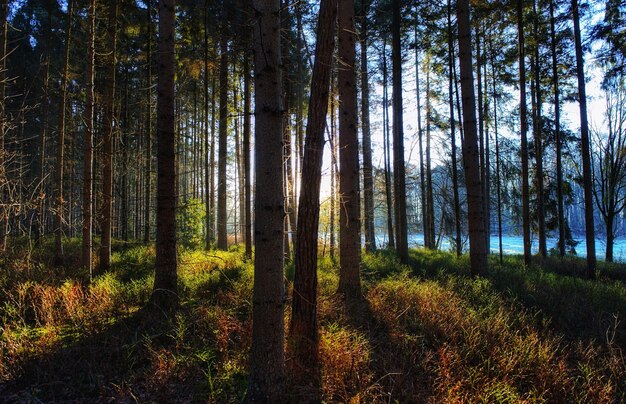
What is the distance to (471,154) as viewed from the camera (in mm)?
8094

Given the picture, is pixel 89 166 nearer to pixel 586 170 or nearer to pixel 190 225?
pixel 190 225

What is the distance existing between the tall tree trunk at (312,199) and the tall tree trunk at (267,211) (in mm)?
810

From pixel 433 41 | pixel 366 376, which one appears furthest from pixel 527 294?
pixel 433 41

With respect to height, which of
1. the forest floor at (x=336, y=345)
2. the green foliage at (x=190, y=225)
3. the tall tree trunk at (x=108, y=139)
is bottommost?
the forest floor at (x=336, y=345)

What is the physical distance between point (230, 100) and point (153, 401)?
45.5ft

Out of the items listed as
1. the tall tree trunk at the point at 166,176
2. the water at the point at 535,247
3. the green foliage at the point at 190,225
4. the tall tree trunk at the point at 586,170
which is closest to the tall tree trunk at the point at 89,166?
the tall tree trunk at the point at 166,176

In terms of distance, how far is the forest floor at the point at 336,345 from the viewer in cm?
338

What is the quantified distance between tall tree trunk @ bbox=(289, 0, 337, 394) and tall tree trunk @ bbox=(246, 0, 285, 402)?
31.9 inches

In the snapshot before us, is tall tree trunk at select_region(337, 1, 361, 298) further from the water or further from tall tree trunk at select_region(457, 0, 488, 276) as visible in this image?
the water

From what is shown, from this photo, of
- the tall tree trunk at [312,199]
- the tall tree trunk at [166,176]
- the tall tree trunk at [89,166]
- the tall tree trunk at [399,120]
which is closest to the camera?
the tall tree trunk at [312,199]

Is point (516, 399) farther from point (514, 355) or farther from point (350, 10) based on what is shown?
point (350, 10)

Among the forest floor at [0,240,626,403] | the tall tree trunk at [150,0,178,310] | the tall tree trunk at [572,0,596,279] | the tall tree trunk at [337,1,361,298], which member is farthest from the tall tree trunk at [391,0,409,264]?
the tall tree trunk at [150,0,178,310]

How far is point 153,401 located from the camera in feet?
10.4

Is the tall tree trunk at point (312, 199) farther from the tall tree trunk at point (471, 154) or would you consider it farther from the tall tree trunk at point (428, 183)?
the tall tree trunk at point (428, 183)
